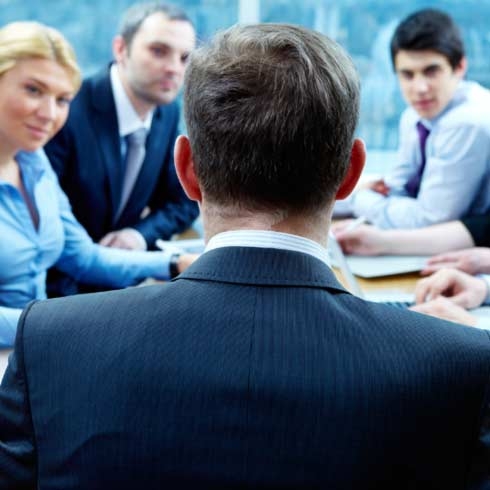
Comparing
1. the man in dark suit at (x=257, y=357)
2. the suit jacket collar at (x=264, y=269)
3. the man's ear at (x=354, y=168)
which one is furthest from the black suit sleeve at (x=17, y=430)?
the man's ear at (x=354, y=168)

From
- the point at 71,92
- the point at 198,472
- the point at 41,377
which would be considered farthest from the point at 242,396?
the point at 71,92

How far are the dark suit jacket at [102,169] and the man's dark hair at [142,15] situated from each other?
16 cm

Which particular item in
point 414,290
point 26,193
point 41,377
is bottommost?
point 414,290

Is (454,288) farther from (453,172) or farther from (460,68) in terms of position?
(460,68)

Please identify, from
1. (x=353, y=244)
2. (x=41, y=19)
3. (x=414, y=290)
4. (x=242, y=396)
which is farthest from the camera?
→ (x=41, y=19)

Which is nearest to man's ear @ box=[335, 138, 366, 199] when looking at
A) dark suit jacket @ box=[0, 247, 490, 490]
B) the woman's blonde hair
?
dark suit jacket @ box=[0, 247, 490, 490]

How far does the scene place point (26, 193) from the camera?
76.6 inches

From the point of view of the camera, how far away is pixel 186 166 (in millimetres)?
943

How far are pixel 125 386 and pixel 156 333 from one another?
63mm

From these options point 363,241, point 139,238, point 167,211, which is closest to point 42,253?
point 139,238

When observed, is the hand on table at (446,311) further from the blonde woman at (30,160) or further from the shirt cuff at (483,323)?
the blonde woman at (30,160)

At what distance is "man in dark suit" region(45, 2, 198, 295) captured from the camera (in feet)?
8.05

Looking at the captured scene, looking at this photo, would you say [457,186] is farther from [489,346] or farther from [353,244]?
[489,346]

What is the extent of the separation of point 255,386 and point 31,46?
4.64 feet
